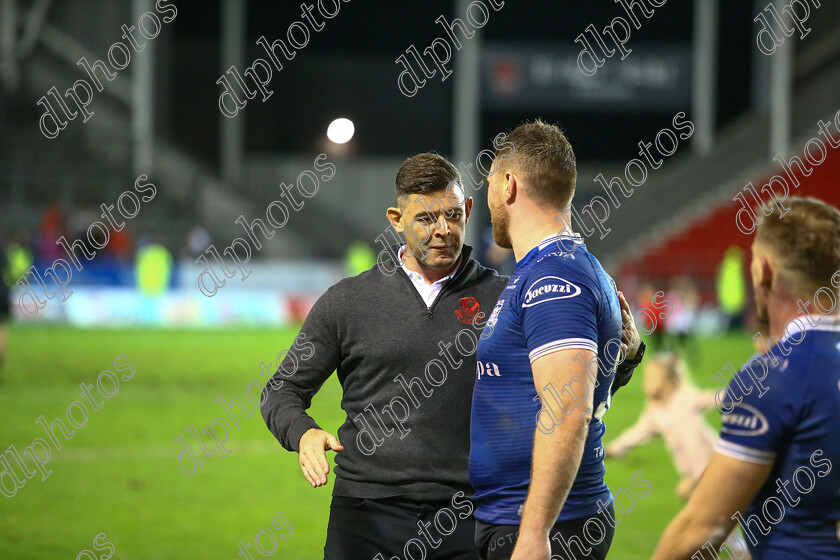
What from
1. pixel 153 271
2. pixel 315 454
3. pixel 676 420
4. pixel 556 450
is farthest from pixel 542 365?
pixel 153 271

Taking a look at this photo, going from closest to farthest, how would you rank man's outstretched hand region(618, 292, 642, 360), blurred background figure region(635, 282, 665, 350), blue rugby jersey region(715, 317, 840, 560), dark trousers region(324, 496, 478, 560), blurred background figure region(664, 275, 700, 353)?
blue rugby jersey region(715, 317, 840, 560)
man's outstretched hand region(618, 292, 642, 360)
dark trousers region(324, 496, 478, 560)
blurred background figure region(635, 282, 665, 350)
blurred background figure region(664, 275, 700, 353)

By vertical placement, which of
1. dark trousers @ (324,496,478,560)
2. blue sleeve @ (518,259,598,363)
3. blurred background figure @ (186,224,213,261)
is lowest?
dark trousers @ (324,496,478,560)

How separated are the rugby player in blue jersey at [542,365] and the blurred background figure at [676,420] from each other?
356 centimetres

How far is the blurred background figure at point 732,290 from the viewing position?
2516 centimetres

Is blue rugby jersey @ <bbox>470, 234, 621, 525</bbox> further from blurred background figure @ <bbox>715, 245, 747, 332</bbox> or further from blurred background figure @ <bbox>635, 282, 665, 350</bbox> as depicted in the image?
blurred background figure @ <bbox>715, 245, 747, 332</bbox>

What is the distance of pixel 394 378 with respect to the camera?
3.70 m

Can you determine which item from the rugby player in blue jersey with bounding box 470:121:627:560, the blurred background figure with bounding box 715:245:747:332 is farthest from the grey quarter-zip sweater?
the blurred background figure with bounding box 715:245:747:332

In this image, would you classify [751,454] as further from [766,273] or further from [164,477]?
[164,477]

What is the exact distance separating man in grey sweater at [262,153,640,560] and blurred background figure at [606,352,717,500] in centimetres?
302

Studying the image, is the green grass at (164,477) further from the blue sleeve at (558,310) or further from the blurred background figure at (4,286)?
the blue sleeve at (558,310)

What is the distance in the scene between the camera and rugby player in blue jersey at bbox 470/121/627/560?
266cm

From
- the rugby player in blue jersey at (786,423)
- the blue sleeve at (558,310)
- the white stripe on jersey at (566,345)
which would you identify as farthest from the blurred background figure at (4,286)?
the rugby player in blue jersey at (786,423)

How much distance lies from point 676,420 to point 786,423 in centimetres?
444

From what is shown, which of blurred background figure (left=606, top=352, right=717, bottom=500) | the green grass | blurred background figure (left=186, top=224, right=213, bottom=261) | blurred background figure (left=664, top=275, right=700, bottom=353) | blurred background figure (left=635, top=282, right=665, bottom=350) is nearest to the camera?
blurred background figure (left=606, top=352, right=717, bottom=500)
